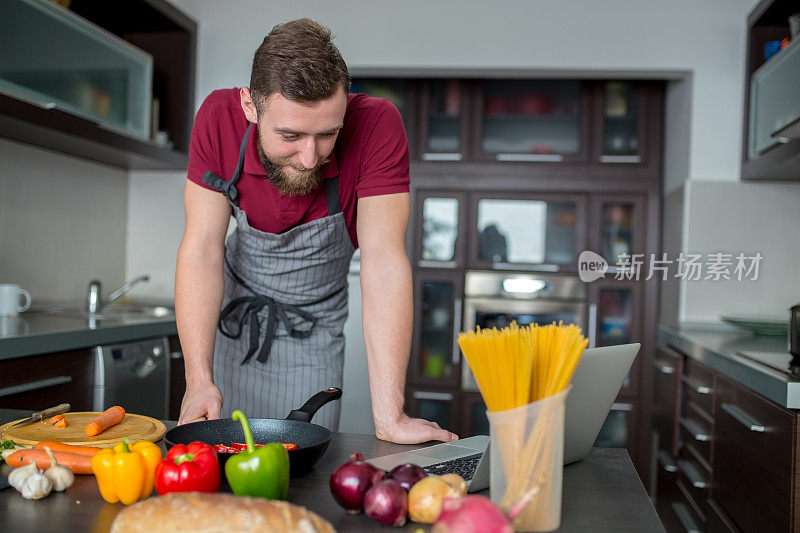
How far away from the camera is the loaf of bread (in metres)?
0.67

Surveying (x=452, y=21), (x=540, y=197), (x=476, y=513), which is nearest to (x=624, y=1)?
(x=452, y=21)

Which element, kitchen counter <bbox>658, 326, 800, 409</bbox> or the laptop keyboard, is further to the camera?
kitchen counter <bbox>658, 326, 800, 409</bbox>

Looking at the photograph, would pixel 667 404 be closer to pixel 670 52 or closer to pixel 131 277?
pixel 670 52

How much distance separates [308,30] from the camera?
4.27 feet

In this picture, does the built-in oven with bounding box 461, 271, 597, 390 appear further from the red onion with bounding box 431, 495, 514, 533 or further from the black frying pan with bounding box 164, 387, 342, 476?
the red onion with bounding box 431, 495, 514, 533

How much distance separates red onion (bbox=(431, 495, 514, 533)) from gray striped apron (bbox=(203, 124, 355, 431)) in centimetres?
104

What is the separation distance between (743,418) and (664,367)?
99 centimetres

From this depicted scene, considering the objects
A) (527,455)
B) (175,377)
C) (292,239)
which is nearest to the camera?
(527,455)

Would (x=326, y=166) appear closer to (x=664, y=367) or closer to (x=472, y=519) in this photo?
(x=472, y=519)

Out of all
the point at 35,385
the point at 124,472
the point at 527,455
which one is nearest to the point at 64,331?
the point at 35,385

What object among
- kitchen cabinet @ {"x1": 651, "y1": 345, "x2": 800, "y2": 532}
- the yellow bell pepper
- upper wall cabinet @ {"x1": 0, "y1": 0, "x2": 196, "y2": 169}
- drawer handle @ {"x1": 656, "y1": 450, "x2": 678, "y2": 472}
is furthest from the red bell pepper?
drawer handle @ {"x1": 656, "y1": 450, "x2": 678, "y2": 472}

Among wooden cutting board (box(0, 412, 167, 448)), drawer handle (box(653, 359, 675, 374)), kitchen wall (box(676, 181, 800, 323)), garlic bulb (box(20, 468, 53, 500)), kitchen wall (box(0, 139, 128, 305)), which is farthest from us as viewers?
kitchen wall (box(676, 181, 800, 323))

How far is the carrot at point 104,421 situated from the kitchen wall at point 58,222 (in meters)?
1.88

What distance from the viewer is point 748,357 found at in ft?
6.97
